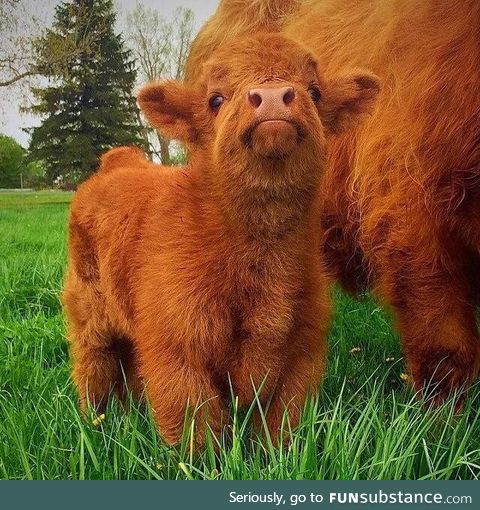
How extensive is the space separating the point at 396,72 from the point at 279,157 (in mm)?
841

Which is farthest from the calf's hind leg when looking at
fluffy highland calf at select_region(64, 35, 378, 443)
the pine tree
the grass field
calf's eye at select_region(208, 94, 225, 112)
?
calf's eye at select_region(208, 94, 225, 112)

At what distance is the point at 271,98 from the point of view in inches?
58.9

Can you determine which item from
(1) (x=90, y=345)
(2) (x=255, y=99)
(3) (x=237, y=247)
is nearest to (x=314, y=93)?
(2) (x=255, y=99)

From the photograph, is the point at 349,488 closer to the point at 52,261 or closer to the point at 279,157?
the point at 279,157

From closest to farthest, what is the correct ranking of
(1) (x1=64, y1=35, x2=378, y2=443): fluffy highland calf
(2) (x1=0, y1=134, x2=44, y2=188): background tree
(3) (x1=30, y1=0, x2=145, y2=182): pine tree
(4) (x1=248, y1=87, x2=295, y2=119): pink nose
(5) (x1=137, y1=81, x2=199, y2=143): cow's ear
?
(4) (x1=248, y1=87, x2=295, y2=119): pink nose, (1) (x1=64, y1=35, x2=378, y2=443): fluffy highland calf, (5) (x1=137, y1=81, x2=199, y2=143): cow's ear, (3) (x1=30, y1=0, x2=145, y2=182): pine tree, (2) (x1=0, y1=134, x2=44, y2=188): background tree

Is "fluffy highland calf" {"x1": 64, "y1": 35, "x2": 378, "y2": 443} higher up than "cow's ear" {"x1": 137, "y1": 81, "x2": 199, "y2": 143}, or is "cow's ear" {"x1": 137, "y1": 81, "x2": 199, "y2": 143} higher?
"cow's ear" {"x1": 137, "y1": 81, "x2": 199, "y2": 143}

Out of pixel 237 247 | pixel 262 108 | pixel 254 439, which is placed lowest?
pixel 254 439

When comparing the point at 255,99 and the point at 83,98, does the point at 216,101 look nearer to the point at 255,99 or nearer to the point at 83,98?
the point at 255,99

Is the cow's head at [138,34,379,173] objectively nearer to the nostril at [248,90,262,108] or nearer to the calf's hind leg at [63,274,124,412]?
the nostril at [248,90,262,108]

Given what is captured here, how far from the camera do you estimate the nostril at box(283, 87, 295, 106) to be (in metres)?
1.52

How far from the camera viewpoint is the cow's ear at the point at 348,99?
1.78 m

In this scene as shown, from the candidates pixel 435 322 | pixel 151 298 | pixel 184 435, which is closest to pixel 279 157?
pixel 151 298

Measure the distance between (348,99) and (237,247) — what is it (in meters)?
0.43

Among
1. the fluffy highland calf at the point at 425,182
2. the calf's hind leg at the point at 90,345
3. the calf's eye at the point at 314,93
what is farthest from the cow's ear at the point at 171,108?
the fluffy highland calf at the point at 425,182
